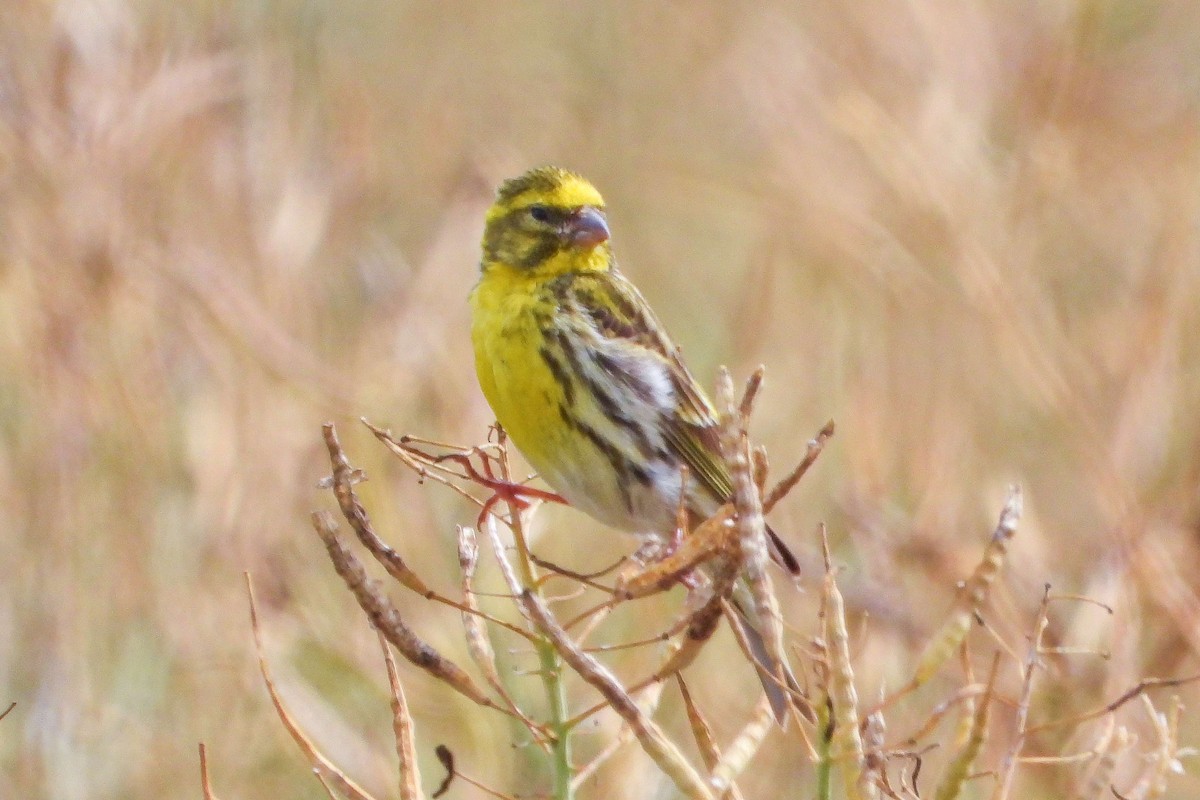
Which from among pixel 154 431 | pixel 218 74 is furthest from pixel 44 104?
pixel 154 431

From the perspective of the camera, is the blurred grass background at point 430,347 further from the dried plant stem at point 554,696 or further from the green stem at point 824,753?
the green stem at point 824,753

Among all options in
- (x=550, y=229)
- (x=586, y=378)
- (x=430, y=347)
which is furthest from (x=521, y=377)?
(x=430, y=347)

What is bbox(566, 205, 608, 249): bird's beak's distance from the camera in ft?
11.4

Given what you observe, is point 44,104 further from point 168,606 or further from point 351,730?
point 351,730

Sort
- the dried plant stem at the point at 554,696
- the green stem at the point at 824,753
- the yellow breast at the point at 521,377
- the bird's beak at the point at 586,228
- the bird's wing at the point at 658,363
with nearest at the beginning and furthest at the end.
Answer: the green stem at the point at 824,753 → the dried plant stem at the point at 554,696 → the yellow breast at the point at 521,377 → the bird's wing at the point at 658,363 → the bird's beak at the point at 586,228

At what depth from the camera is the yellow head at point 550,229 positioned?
11.4 ft

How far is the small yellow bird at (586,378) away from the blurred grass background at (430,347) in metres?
0.42

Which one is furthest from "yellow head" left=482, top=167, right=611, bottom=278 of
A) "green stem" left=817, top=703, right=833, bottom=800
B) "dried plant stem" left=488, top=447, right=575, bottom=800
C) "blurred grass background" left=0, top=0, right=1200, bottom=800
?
"green stem" left=817, top=703, right=833, bottom=800

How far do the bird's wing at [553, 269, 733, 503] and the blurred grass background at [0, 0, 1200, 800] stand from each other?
500 millimetres

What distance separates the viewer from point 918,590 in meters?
3.95

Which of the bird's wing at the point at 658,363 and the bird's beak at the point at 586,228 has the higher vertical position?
the bird's beak at the point at 586,228

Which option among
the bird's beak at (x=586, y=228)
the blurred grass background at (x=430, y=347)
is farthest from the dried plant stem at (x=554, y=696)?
the bird's beak at (x=586, y=228)

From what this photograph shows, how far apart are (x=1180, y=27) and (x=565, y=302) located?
267 centimetres

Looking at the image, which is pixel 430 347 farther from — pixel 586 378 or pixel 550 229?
pixel 586 378
